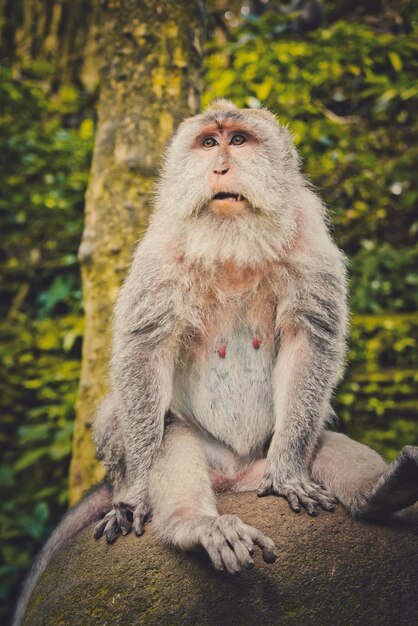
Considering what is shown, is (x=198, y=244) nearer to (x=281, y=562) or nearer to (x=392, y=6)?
(x=281, y=562)

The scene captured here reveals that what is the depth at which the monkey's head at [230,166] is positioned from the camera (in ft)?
10.7

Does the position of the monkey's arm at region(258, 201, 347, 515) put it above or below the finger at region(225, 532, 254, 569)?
above

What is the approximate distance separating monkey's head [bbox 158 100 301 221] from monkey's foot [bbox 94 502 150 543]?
146cm

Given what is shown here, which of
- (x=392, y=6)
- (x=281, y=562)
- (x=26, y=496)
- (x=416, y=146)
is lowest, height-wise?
(x=26, y=496)

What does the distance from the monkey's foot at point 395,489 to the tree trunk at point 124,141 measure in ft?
6.91

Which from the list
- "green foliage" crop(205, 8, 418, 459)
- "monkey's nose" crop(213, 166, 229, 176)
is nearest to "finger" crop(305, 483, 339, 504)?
"monkey's nose" crop(213, 166, 229, 176)

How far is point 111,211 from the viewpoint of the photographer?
178 inches

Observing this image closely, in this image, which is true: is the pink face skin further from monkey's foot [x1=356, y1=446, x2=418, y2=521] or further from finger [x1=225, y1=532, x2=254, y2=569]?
finger [x1=225, y1=532, x2=254, y2=569]

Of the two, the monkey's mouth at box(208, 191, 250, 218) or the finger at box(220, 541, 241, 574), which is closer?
the finger at box(220, 541, 241, 574)

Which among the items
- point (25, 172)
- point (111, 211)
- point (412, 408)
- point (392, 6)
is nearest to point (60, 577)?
point (111, 211)

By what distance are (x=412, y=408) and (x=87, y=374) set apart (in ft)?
8.53

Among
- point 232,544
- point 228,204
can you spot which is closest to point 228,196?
point 228,204

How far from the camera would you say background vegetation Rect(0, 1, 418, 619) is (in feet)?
17.9

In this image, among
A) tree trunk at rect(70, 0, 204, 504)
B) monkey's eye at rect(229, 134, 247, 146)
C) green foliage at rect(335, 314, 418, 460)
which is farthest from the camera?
green foliage at rect(335, 314, 418, 460)
